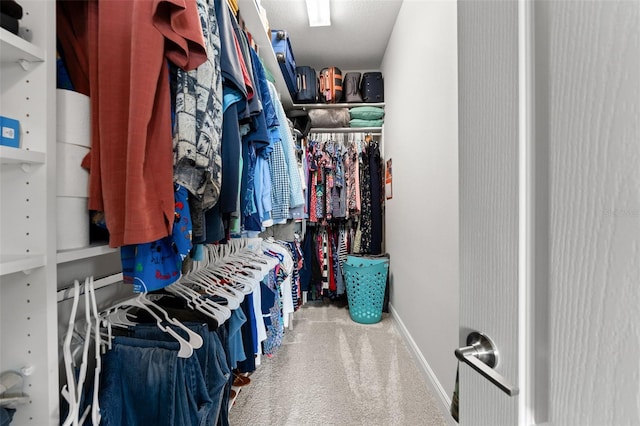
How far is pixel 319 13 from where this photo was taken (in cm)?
223

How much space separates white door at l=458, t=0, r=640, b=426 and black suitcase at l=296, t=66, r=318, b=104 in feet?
8.61

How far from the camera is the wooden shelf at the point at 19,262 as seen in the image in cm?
48

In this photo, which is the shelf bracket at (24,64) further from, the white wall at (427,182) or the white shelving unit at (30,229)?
the white wall at (427,182)

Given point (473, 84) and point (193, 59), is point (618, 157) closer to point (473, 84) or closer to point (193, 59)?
point (473, 84)

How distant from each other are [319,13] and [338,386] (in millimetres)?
2768

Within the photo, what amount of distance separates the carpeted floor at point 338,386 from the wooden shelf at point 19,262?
1.23 metres

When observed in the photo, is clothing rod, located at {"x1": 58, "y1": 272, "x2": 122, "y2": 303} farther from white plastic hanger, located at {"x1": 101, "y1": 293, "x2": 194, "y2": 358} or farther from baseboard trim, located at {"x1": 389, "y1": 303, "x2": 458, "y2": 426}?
baseboard trim, located at {"x1": 389, "y1": 303, "x2": 458, "y2": 426}

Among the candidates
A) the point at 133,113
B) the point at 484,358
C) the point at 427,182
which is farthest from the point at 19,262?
the point at 427,182

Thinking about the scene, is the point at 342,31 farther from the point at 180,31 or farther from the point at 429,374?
the point at 429,374

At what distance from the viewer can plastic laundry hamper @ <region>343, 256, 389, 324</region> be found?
8.14ft

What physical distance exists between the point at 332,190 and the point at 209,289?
1.87m

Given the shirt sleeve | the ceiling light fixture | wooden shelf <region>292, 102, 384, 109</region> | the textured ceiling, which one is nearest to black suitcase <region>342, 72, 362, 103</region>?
wooden shelf <region>292, 102, 384, 109</region>

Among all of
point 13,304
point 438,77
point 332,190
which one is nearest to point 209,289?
point 13,304

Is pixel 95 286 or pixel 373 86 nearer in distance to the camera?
pixel 95 286
